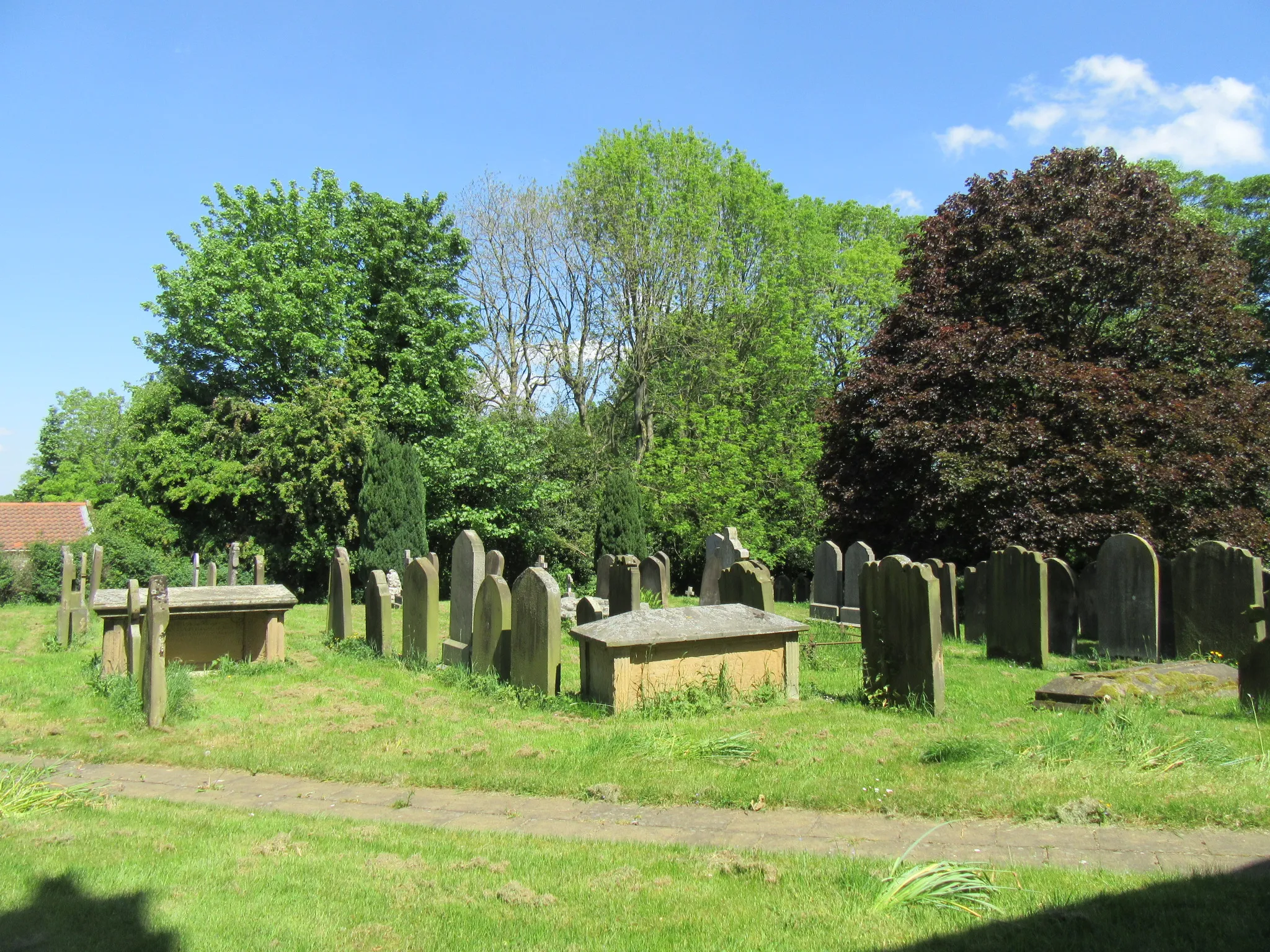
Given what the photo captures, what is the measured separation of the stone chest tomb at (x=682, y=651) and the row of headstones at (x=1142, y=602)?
13.5ft

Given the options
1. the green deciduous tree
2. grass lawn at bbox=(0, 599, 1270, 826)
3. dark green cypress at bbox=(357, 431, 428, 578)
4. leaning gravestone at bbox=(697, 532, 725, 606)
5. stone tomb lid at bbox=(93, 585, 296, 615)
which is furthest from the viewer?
the green deciduous tree

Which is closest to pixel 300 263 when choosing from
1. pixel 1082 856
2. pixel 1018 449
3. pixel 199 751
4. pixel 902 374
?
pixel 902 374

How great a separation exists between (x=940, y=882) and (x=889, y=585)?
16.3 feet

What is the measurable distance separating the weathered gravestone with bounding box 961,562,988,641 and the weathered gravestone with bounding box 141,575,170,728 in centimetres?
1191

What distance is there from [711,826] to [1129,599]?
8.81 metres

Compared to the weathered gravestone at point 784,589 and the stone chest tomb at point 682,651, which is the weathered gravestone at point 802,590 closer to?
the weathered gravestone at point 784,589

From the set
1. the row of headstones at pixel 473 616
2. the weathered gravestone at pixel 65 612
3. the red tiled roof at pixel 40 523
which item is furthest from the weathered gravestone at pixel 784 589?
the red tiled roof at pixel 40 523

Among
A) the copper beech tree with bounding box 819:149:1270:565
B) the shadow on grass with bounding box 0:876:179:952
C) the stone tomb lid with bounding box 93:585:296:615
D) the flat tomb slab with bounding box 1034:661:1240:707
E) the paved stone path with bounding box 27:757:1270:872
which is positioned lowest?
the paved stone path with bounding box 27:757:1270:872

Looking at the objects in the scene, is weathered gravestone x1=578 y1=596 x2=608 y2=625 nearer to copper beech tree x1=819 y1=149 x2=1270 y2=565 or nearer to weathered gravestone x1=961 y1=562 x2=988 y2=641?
weathered gravestone x1=961 y1=562 x2=988 y2=641

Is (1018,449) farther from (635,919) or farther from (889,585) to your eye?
(635,919)

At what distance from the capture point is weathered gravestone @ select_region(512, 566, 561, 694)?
9.70 metres

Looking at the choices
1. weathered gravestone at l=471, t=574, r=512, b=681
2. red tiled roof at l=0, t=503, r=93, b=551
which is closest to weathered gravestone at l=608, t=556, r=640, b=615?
weathered gravestone at l=471, t=574, r=512, b=681

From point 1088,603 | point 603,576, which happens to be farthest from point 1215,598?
point 603,576

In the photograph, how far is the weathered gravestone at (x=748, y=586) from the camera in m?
11.6
